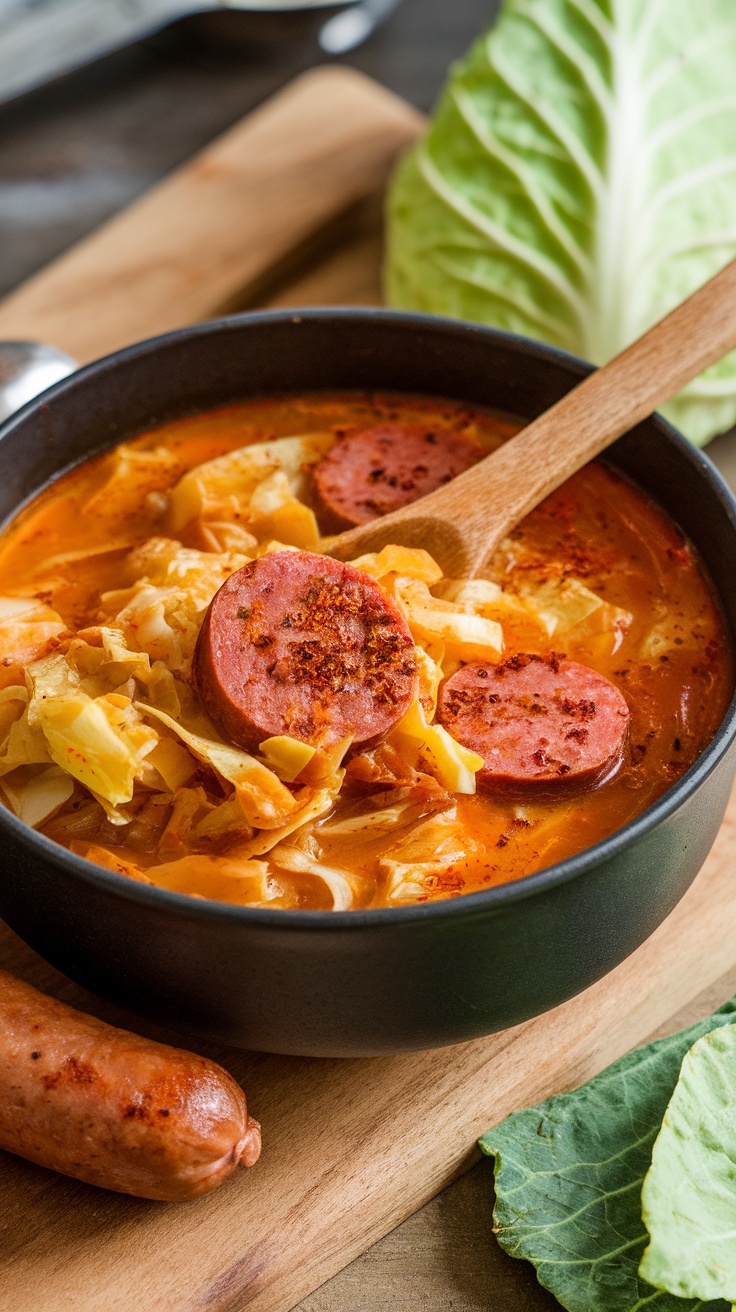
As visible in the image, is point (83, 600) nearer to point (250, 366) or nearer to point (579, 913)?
point (250, 366)

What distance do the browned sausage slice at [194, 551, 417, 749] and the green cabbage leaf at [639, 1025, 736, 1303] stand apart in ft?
2.95

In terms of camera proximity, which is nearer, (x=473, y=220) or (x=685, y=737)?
(x=685, y=737)

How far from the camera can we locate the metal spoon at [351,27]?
681cm

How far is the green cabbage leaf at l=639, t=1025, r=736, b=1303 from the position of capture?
2.27 metres

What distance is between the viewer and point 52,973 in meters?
2.83

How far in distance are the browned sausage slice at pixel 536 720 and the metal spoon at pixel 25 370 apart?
1.87 m

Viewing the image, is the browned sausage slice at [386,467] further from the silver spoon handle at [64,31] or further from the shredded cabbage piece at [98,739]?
the silver spoon handle at [64,31]

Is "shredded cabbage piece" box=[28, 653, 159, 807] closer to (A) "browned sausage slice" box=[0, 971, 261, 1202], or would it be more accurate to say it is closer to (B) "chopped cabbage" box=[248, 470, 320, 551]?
(A) "browned sausage slice" box=[0, 971, 261, 1202]

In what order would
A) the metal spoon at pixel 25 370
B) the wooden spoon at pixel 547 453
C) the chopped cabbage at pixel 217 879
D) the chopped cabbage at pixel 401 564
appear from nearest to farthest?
the chopped cabbage at pixel 217 879
the chopped cabbage at pixel 401 564
the wooden spoon at pixel 547 453
the metal spoon at pixel 25 370

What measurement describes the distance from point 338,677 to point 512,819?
0.44 m

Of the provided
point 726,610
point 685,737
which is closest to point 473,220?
point 726,610

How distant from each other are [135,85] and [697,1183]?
5853 mm

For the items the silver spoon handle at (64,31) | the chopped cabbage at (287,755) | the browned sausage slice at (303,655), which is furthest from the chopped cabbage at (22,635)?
the silver spoon handle at (64,31)

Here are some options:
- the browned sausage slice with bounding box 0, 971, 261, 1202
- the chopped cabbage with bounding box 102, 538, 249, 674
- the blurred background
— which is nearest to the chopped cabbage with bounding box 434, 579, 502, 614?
the chopped cabbage with bounding box 102, 538, 249, 674
